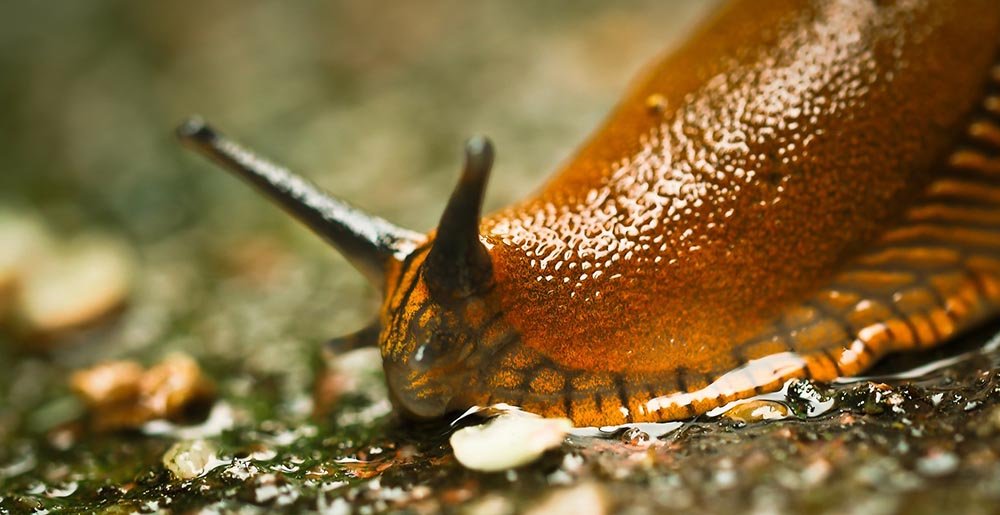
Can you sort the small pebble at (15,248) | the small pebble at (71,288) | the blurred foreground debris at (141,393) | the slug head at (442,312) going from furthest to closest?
the small pebble at (15,248) → the small pebble at (71,288) → the blurred foreground debris at (141,393) → the slug head at (442,312)

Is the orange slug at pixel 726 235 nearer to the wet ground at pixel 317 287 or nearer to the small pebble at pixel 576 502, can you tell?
the wet ground at pixel 317 287

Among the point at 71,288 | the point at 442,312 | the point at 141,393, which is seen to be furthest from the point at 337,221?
the point at 71,288

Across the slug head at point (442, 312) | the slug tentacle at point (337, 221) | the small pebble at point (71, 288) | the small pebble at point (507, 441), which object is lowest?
the small pebble at point (507, 441)

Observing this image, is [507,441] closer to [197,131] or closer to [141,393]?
[197,131]

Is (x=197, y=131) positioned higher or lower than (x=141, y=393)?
higher

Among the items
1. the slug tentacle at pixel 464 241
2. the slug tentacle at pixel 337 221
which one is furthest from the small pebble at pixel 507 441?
the slug tentacle at pixel 337 221

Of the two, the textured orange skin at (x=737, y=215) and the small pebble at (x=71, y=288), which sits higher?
the small pebble at (x=71, y=288)
